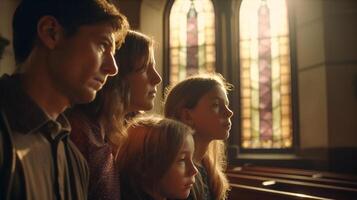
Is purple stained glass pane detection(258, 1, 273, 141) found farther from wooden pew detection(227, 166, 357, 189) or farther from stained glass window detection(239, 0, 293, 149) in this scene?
wooden pew detection(227, 166, 357, 189)

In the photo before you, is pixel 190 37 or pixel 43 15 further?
pixel 190 37

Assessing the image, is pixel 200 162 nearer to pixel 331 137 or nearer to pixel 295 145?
pixel 331 137

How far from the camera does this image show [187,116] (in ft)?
6.03

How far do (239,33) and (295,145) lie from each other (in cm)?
199

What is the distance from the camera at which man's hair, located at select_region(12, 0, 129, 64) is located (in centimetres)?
95

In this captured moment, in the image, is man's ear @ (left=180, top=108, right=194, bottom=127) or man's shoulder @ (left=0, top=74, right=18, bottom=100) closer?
man's shoulder @ (left=0, top=74, right=18, bottom=100)

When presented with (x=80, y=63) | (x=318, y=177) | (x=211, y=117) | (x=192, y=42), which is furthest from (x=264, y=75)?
(x=80, y=63)

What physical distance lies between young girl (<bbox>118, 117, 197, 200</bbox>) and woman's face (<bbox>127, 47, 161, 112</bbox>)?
0.39ft

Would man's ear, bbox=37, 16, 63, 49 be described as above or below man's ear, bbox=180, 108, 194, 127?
above

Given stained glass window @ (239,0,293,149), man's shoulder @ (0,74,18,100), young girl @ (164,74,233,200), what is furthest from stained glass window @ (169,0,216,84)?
man's shoulder @ (0,74,18,100)

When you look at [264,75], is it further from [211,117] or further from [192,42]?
[211,117]

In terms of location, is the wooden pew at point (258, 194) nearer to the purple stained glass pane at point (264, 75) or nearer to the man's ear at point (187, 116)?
the man's ear at point (187, 116)

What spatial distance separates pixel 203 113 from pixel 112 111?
57cm

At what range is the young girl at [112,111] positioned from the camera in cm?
118
